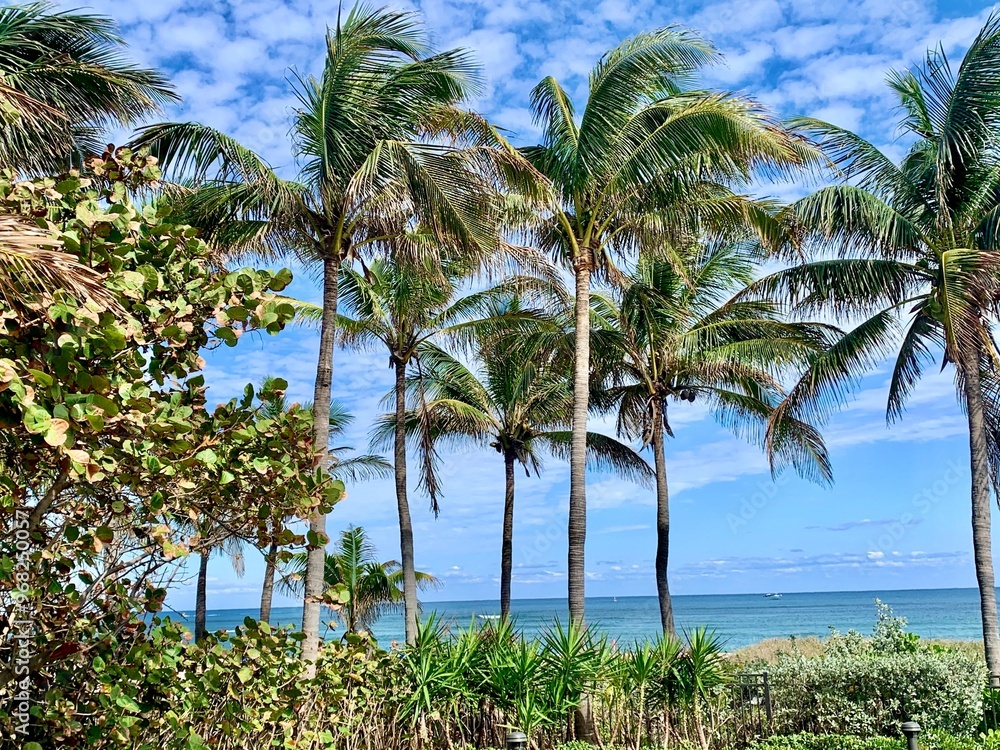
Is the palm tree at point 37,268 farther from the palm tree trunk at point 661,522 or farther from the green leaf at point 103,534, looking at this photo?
the palm tree trunk at point 661,522

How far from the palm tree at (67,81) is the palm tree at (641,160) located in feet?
19.0

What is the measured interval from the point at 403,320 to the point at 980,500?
10.9 m

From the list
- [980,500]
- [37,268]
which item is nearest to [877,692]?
[980,500]

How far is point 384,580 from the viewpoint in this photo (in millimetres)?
26062

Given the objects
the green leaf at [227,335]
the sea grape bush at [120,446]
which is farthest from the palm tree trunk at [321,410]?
the green leaf at [227,335]

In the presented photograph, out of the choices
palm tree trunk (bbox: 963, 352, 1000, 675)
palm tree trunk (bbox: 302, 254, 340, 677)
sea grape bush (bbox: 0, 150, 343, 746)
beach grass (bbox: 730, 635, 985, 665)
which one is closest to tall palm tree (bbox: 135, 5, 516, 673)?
palm tree trunk (bbox: 302, 254, 340, 677)

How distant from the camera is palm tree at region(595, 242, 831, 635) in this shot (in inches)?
625

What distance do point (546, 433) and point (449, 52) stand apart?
12.2m

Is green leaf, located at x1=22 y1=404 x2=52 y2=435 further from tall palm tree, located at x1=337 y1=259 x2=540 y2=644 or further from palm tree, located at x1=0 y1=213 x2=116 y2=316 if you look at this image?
tall palm tree, located at x1=337 y1=259 x2=540 y2=644

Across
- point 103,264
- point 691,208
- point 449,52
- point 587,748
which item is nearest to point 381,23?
point 449,52

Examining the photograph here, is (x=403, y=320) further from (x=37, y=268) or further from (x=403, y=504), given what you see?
(x=37, y=268)

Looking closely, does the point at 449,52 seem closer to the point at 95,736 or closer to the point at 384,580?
the point at 95,736

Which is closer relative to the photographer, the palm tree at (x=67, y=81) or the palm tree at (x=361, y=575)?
the palm tree at (x=67, y=81)

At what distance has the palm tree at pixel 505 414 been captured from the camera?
1992cm
